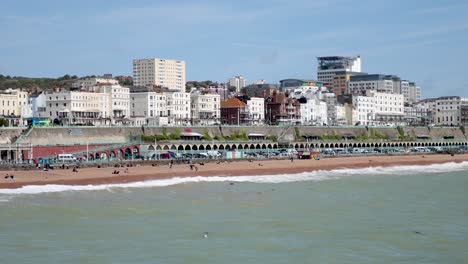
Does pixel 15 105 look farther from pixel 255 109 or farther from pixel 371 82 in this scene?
pixel 371 82

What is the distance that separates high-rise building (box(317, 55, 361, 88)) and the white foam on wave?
391 ft

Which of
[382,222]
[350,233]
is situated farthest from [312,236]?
[382,222]

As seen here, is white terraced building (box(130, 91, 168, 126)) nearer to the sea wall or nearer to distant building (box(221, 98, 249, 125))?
distant building (box(221, 98, 249, 125))

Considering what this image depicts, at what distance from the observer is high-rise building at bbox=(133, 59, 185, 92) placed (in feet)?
460

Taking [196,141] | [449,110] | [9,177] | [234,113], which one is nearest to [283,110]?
[234,113]

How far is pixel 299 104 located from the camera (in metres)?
106

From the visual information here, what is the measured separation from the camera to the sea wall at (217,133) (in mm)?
59312

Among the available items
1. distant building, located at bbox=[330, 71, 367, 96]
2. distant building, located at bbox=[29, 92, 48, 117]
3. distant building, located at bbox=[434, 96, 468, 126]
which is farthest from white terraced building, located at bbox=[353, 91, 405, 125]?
distant building, located at bbox=[29, 92, 48, 117]

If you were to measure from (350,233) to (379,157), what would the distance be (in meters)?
47.1

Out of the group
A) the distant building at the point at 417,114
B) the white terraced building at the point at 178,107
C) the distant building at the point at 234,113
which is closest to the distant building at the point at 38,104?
the white terraced building at the point at 178,107

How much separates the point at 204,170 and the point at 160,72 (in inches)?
3679

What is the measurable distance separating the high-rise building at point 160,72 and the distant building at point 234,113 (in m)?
39.5

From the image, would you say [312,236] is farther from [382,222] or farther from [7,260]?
[7,260]

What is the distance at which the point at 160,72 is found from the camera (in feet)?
465
